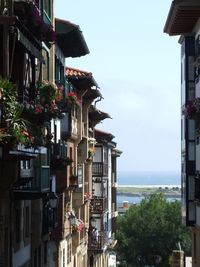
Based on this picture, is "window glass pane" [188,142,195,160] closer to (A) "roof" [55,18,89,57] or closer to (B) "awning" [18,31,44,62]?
(A) "roof" [55,18,89,57]

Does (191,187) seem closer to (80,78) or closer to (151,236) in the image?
(80,78)

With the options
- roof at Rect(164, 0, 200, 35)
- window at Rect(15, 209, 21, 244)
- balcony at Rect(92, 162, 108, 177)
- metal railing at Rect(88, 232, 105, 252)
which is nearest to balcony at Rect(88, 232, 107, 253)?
metal railing at Rect(88, 232, 105, 252)

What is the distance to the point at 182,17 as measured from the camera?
38.5 metres

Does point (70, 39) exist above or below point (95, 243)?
above

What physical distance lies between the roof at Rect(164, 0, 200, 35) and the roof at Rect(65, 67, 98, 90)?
4.76 metres

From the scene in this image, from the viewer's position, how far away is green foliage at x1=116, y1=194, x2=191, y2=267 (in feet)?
285

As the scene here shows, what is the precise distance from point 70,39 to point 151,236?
54465 millimetres

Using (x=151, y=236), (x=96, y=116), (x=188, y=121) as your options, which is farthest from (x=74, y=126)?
(x=151, y=236)

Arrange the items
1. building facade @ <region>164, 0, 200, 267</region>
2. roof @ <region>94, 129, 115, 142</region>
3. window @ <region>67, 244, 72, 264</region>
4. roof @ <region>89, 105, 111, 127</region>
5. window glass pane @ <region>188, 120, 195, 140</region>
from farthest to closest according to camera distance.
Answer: roof @ <region>94, 129, 115, 142</region> → roof @ <region>89, 105, 111, 127</region> → window @ <region>67, 244, 72, 264</region> → window glass pane @ <region>188, 120, 195, 140</region> → building facade @ <region>164, 0, 200, 267</region>

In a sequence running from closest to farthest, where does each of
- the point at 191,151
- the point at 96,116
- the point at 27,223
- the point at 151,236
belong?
the point at 27,223
the point at 191,151
the point at 96,116
the point at 151,236

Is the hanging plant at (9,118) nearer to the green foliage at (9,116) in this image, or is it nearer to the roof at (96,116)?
the green foliage at (9,116)

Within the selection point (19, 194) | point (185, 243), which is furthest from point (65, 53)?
point (185, 243)

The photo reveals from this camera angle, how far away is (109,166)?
68.4m

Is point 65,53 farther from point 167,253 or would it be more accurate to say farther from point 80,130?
point 167,253
